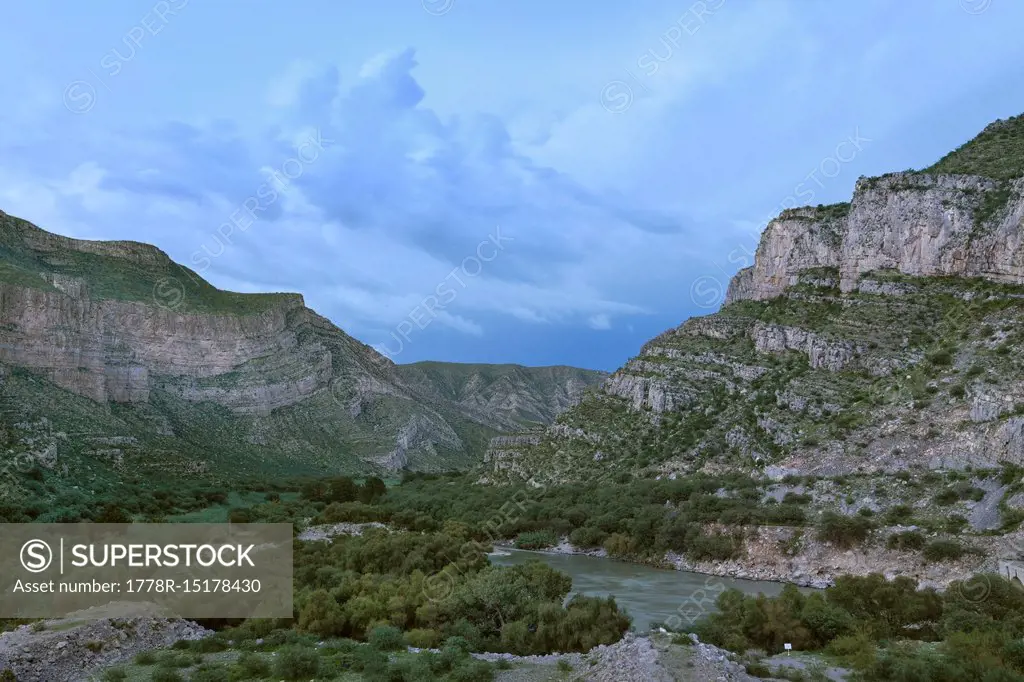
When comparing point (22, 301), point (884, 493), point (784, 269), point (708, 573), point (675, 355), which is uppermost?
point (22, 301)

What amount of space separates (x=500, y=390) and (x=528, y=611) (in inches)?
5850

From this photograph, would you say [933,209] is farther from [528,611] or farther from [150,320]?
[150,320]

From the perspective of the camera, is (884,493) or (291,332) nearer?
(884,493)

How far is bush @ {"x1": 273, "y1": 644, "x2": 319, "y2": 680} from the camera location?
18.0 metres

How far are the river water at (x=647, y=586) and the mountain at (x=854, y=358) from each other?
12.0 m

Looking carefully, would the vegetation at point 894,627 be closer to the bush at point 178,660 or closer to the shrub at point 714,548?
the shrub at point 714,548

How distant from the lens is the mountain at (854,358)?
44656mm

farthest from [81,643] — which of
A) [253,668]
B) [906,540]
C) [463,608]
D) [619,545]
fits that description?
[906,540]

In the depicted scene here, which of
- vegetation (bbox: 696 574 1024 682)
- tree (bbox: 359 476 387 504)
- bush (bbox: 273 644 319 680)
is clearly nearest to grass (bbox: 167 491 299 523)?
tree (bbox: 359 476 387 504)

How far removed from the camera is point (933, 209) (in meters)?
59.7

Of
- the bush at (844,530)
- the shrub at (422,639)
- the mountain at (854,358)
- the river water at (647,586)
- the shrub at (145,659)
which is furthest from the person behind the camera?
the mountain at (854,358)

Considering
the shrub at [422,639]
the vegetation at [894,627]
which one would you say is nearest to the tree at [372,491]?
the shrub at [422,639]

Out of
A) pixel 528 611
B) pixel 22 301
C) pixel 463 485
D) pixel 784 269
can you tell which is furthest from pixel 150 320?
pixel 528 611

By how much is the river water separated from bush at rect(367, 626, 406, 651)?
978cm
